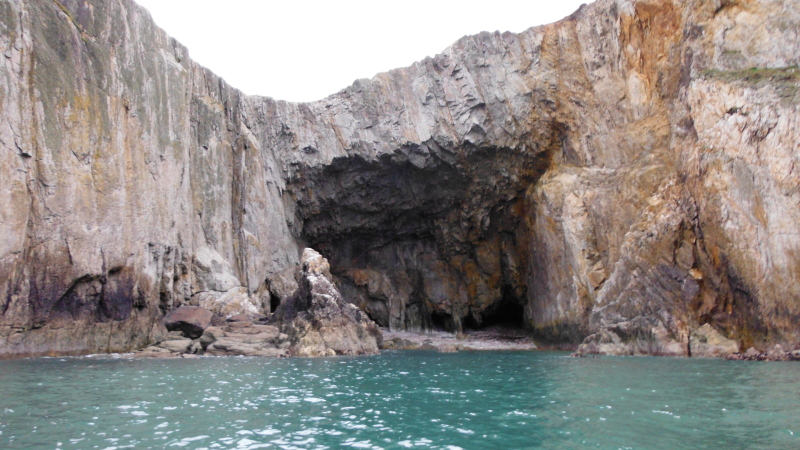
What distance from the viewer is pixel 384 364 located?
72.0 ft

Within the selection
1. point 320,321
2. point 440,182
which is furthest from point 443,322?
point 320,321

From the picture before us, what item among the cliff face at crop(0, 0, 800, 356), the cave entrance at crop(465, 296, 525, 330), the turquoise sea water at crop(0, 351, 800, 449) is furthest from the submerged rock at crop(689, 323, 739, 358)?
the cave entrance at crop(465, 296, 525, 330)

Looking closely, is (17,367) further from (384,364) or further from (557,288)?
(557,288)

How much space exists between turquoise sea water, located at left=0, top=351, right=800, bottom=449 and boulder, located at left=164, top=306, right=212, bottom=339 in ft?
30.6

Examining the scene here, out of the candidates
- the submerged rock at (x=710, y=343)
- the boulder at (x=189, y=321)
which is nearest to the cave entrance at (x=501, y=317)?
the submerged rock at (x=710, y=343)

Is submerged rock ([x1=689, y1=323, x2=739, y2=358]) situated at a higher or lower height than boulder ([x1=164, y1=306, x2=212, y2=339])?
lower

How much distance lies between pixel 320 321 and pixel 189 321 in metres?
6.78

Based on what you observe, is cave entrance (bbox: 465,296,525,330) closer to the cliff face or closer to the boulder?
the cliff face

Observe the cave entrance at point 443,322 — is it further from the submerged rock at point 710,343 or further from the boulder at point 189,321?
the submerged rock at point 710,343

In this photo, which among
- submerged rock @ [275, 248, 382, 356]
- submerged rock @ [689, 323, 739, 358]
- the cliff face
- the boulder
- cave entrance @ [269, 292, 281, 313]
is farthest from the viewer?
cave entrance @ [269, 292, 281, 313]

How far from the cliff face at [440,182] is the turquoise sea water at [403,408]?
674 centimetres

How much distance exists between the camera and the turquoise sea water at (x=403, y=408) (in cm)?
831

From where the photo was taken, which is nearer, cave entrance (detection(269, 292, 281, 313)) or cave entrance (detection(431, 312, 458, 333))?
cave entrance (detection(269, 292, 281, 313))

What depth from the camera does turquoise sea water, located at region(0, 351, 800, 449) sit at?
27.3 ft
